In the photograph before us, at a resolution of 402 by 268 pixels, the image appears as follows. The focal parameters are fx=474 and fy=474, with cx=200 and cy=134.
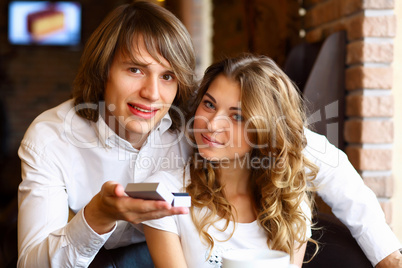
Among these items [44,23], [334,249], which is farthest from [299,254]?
[44,23]

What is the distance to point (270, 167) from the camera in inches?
56.1

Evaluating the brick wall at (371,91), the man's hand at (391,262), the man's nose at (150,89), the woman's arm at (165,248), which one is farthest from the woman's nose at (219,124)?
the brick wall at (371,91)

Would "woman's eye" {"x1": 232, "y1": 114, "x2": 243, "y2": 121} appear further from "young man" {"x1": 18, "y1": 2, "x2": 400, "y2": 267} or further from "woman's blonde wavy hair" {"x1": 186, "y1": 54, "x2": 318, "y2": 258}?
"young man" {"x1": 18, "y1": 2, "x2": 400, "y2": 267}

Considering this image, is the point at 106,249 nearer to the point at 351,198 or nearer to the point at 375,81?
the point at 351,198

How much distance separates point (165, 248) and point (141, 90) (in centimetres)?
46

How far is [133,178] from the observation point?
1.49 meters

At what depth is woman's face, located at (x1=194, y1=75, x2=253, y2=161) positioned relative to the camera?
1279 millimetres

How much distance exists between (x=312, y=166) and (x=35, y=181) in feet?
2.69

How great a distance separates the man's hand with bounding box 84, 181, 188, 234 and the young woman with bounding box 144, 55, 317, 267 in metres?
0.20

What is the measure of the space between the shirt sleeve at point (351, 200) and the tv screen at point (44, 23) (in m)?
4.61

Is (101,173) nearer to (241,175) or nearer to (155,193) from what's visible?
(241,175)

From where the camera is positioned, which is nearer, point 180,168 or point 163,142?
point 180,168

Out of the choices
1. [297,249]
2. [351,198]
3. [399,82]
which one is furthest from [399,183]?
[297,249]

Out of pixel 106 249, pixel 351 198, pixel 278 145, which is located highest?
pixel 278 145
